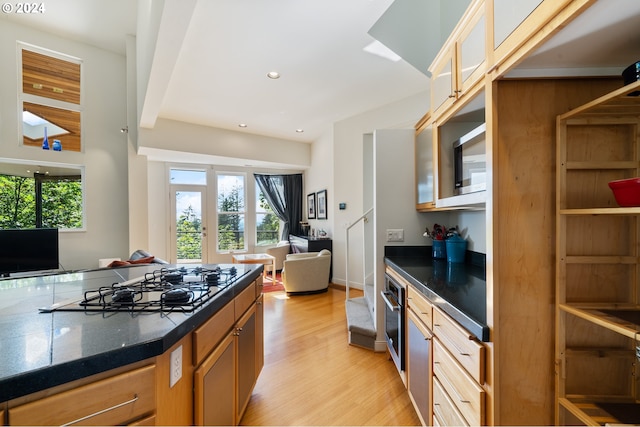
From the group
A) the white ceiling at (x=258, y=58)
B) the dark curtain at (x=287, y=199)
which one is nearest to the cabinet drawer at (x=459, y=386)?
the white ceiling at (x=258, y=58)

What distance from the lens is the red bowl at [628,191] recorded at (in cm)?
82

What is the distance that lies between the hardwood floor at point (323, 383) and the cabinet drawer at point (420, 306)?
2.32ft

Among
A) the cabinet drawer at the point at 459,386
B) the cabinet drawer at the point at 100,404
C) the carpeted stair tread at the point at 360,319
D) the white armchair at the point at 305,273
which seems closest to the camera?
the cabinet drawer at the point at 100,404

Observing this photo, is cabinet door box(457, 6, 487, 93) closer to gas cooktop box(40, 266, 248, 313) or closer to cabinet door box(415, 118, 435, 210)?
cabinet door box(415, 118, 435, 210)

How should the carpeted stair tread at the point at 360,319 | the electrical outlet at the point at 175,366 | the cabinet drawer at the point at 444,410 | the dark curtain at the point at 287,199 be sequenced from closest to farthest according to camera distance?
the electrical outlet at the point at 175,366, the cabinet drawer at the point at 444,410, the carpeted stair tread at the point at 360,319, the dark curtain at the point at 287,199

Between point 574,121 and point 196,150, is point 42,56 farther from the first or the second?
point 574,121

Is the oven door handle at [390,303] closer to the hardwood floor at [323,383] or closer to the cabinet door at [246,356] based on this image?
the hardwood floor at [323,383]

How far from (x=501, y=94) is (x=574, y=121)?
26cm

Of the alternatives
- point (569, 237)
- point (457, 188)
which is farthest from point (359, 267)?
point (569, 237)

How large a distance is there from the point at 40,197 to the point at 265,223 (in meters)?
3.90

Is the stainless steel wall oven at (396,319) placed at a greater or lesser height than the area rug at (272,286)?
greater

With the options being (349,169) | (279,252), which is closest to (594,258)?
(349,169)

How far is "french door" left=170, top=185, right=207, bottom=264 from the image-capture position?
5871 millimetres

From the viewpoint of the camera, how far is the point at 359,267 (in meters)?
4.65
